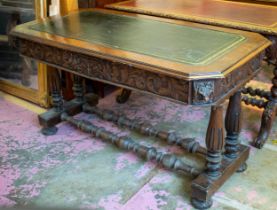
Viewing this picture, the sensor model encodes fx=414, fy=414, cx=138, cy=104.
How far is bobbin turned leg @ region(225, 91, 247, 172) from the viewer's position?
2021mm

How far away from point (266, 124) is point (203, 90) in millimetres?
989

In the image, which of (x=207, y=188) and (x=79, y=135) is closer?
(x=207, y=188)

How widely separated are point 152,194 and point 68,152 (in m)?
0.61

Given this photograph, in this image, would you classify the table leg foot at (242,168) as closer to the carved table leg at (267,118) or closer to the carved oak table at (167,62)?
the carved oak table at (167,62)

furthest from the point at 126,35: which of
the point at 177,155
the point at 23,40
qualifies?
the point at 177,155

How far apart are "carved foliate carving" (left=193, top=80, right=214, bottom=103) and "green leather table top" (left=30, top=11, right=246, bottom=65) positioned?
0.11m

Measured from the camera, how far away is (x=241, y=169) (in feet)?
7.13

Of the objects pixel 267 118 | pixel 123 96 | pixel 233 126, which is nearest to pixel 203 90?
pixel 233 126

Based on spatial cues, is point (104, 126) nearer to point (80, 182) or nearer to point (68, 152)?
point (68, 152)

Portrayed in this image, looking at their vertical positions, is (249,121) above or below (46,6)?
below

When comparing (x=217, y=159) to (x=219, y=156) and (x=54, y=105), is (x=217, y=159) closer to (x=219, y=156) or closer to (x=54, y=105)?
(x=219, y=156)

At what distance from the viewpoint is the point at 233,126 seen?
2.07 meters

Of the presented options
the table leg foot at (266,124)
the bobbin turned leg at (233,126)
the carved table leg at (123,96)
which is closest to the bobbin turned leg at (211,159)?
the bobbin turned leg at (233,126)

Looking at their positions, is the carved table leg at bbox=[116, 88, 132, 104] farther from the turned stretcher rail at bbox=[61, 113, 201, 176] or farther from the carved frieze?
the carved frieze
